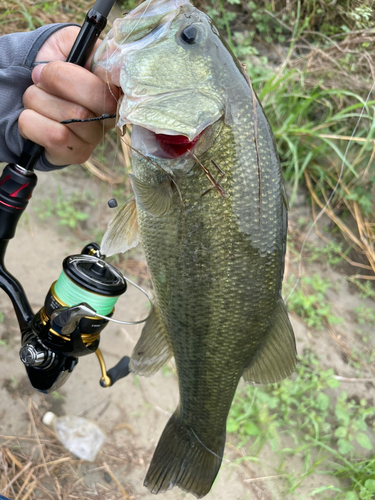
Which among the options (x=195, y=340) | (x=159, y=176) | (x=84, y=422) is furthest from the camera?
(x=84, y=422)

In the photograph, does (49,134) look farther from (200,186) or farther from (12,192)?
(200,186)

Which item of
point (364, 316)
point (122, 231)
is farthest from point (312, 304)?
point (122, 231)

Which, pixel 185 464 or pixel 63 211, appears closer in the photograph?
pixel 185 464

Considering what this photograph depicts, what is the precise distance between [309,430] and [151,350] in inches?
67.8

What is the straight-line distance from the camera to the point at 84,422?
209 centimetres

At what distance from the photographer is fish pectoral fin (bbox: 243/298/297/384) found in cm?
122

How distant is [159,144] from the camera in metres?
1.06

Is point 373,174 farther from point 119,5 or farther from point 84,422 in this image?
point 84,422

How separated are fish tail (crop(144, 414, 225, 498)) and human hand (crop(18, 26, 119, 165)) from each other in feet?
3.88

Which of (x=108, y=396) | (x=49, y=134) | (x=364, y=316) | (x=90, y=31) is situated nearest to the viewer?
(x=90, y=31)

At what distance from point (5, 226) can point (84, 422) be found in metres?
1.35

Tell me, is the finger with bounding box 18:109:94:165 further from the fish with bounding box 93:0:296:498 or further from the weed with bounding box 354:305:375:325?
the weed with bounding box 354:305:375:325

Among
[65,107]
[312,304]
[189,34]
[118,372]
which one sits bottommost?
[312,304]

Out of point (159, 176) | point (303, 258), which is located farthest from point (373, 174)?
point (159, 176)
